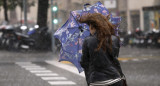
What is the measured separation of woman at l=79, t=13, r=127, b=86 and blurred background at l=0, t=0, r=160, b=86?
74.2 inches

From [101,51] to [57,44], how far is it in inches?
684

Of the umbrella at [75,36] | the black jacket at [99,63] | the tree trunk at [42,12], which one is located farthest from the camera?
the tree trunk at [42,12]

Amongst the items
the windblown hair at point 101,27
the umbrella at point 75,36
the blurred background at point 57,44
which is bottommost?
the blurred background at point 57,44

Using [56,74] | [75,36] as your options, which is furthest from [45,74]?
[75,36]

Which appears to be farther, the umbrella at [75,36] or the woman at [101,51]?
the umbrella at [75,36]

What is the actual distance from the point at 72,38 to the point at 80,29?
183mm

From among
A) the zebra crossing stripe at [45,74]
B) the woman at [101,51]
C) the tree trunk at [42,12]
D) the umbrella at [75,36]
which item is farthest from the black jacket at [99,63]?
the tree trunk at [42,12]

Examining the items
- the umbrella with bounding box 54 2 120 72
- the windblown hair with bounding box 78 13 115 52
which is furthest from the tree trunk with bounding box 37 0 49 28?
the windblown hair with bounding box 78 13 115 52

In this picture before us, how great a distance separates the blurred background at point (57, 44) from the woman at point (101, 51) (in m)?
1.89

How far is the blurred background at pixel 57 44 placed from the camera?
1230 cm

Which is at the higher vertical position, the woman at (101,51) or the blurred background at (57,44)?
the woman at (101,51)

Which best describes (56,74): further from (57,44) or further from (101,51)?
(57,44)

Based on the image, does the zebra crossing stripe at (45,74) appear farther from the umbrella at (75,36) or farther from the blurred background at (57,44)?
the umbrella at (75,36)

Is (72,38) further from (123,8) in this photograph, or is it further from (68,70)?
(123,8)
